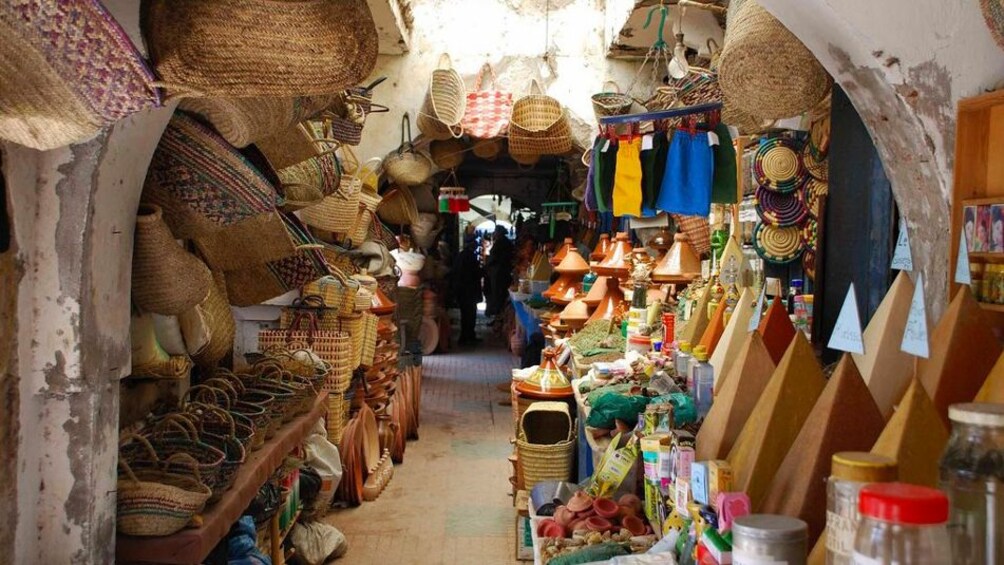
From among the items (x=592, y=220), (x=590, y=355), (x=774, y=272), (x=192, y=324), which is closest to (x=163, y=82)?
(x=192, y=324)

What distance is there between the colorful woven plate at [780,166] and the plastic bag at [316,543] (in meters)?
2.93

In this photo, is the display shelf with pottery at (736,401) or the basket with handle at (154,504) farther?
the basket with handle at (154,504)

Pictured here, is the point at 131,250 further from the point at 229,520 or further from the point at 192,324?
the point at 229,520

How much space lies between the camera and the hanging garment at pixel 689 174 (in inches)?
159

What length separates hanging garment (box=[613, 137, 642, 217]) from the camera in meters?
4.26

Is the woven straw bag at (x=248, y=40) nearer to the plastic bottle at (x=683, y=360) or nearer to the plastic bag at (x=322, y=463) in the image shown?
the plastic bottle at (x=683, y=360)

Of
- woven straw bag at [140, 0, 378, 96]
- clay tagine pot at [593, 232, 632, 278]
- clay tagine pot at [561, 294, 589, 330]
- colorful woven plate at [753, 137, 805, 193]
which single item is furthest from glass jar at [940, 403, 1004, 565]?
clay tagine pot at [561, 294, 589, 330]

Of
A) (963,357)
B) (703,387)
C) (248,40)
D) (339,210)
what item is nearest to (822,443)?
(963,357)

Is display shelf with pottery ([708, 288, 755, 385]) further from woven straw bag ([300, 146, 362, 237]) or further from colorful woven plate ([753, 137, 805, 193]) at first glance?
woven straw bag ([300, 146, 362, 237])

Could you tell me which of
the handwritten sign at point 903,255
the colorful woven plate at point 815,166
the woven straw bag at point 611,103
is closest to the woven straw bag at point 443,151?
the woven straw bag at point 611,103

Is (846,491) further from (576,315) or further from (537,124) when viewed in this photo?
(537,124)

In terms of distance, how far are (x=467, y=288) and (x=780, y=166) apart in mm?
11171

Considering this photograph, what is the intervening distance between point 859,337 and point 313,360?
2.96 metres

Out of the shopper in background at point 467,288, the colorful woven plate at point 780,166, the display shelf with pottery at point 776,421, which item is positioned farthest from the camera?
the shopper in background at point 467,288
